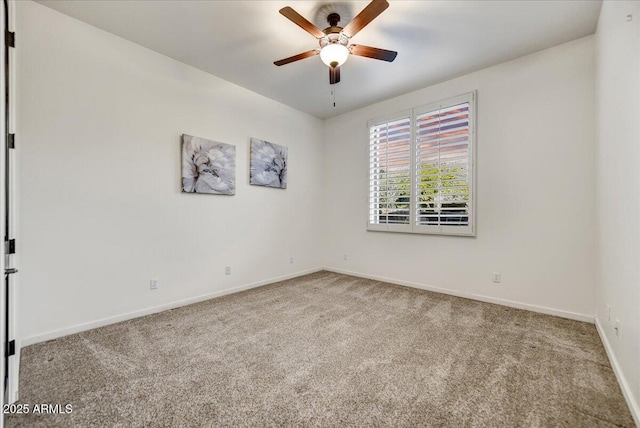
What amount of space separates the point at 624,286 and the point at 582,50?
249cm

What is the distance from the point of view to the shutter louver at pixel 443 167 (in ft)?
11.9

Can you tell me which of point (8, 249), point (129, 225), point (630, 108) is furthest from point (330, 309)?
point (630, 108)

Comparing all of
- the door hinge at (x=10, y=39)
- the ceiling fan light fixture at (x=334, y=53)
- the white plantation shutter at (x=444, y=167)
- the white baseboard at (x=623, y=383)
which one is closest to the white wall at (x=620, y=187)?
the white baseboard at (x=623, y=383)

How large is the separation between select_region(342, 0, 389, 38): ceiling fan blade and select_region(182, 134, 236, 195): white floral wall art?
2.12 meters

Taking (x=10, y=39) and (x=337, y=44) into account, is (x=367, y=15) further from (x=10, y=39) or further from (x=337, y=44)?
(x=10, y=39)

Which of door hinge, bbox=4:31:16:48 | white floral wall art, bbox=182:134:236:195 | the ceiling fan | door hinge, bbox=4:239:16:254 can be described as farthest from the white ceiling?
door hinge, bbox=4:239:16:254

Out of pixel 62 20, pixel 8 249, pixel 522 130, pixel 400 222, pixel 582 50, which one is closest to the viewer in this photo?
pixel 8 249

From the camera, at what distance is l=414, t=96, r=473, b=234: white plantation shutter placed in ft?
11.9

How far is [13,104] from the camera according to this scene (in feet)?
6.01

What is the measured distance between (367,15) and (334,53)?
0.43 metres

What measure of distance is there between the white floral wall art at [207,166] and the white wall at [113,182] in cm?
9

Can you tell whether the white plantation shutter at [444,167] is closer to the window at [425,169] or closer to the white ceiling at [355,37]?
the window at [425,169]

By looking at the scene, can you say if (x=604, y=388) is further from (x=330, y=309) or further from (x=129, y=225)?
(x=129, y=225)

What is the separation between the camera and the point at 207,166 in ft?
11.7
